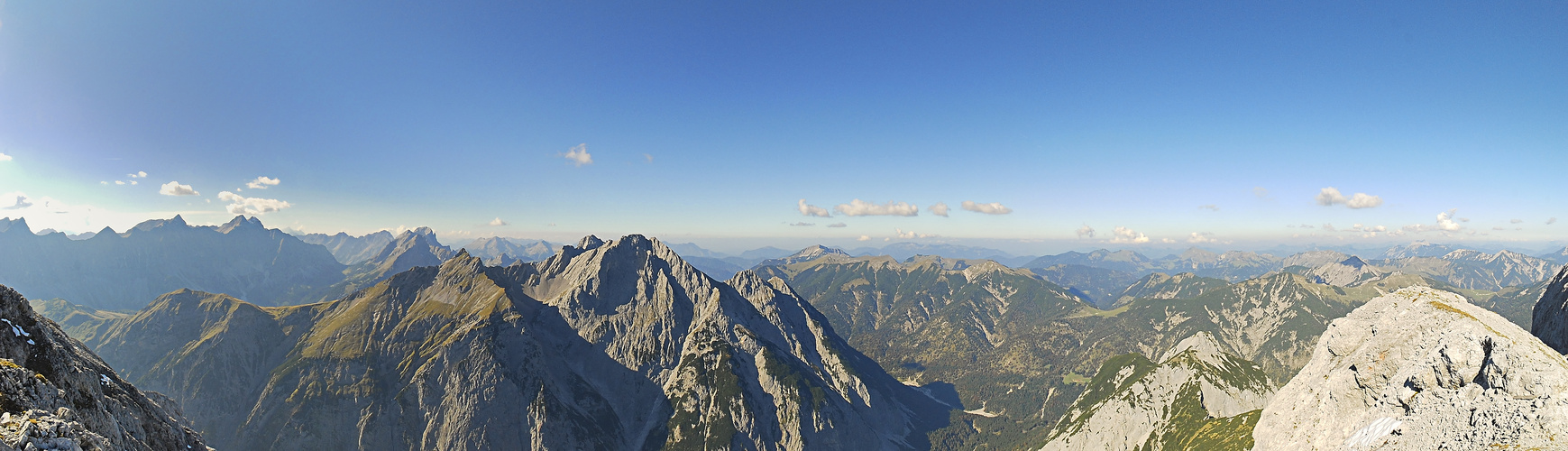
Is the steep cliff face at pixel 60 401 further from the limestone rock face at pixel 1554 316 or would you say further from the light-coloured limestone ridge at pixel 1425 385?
the limestone rock face at pixel 1554 316

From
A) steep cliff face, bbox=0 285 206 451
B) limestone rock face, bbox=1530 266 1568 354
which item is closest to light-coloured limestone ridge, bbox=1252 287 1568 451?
limestone rock face, bbox=1530 266 1568 354

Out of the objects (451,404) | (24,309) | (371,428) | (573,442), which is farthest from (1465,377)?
(371,428)

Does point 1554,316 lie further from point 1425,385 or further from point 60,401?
point 60,401

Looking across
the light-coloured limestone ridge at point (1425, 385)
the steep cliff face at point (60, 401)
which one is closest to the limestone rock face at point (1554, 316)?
the light-coloured limestone ridge at point (1425, 385)

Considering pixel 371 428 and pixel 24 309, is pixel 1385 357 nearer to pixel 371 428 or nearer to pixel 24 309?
pixel 24 309

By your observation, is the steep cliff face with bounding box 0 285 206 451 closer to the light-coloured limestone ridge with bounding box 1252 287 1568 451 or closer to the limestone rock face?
the light-coloured limestone ridge with bounding box 1252 287 1568 451
